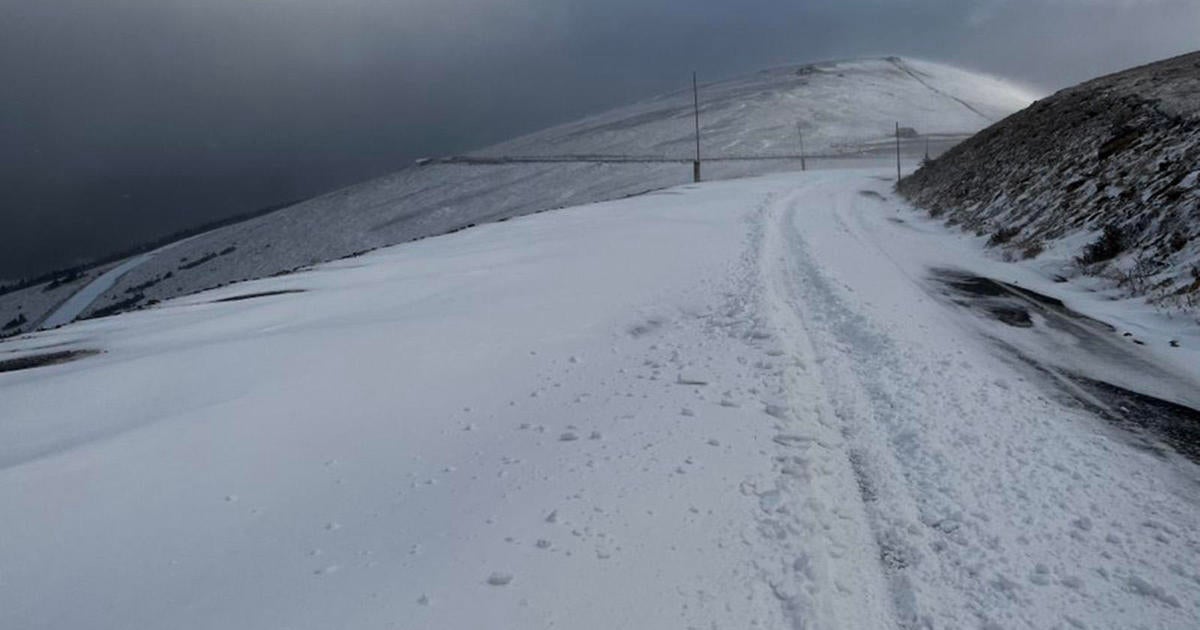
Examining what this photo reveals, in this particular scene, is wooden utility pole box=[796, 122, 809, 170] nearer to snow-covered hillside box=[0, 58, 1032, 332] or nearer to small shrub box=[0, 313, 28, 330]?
snow-covered hillside box=[0, 58, 1032, 332]

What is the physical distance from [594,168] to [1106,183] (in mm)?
58518

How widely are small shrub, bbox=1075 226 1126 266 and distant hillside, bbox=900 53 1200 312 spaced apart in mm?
16

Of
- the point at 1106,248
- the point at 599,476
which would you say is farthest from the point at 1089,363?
the point at 599,476

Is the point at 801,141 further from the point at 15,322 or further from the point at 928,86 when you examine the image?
the point at 15,322

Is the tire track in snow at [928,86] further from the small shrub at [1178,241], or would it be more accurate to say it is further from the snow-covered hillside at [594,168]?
the small shrub at [1178,241]

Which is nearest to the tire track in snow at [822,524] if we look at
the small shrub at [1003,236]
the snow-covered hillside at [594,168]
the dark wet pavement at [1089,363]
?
the dark wet pavement at [1089,363]

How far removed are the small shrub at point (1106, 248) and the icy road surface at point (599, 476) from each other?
84.6 inches

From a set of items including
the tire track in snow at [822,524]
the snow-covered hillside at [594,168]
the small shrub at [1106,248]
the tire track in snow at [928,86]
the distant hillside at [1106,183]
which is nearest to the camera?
the tire track in snow at [822,524]

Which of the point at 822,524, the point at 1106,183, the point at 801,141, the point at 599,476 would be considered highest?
the point at 801,141

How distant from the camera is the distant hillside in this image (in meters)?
9.05

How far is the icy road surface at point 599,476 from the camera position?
312 cm

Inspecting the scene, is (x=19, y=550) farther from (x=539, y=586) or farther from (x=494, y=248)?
(x=494, y=248)

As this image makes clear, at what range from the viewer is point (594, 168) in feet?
226

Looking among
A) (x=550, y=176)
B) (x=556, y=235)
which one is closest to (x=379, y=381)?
(x=556, y=235)
